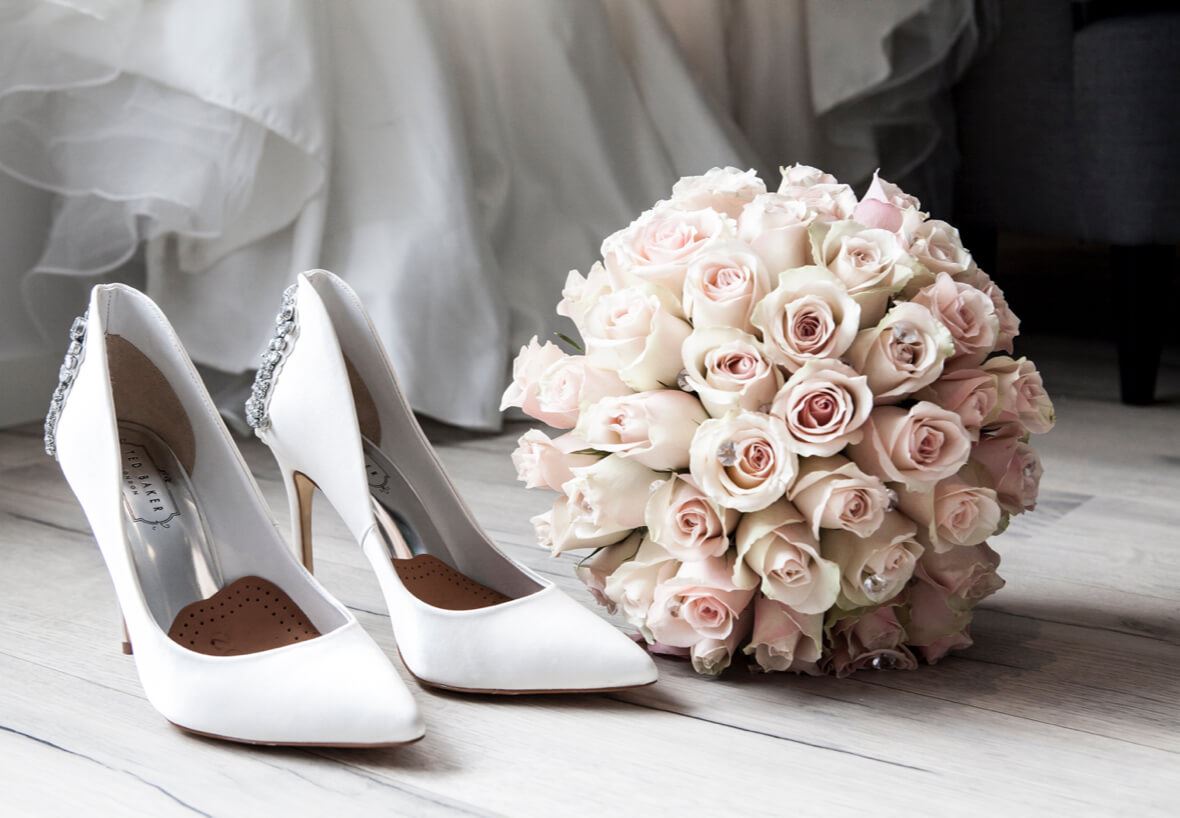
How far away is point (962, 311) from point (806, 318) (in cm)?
11

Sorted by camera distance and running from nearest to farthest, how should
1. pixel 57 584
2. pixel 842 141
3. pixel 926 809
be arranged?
pixel 926 809, pixel 57 584, pixel 842 141

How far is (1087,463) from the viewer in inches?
55.2

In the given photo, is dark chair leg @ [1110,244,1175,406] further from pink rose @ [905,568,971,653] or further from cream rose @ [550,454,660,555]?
cream rose @ [550,454,660,555]

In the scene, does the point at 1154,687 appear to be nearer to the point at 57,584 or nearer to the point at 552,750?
the point at 552,750

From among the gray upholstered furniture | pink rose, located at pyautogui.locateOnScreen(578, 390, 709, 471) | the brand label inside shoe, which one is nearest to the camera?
pink rose, located at pyautogui.locateOnScreen(578, 390, 709, 471)

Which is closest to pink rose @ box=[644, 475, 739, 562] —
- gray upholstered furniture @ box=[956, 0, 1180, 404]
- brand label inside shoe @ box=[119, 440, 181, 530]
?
brand label inside shoe @ box=[119, 440, 181, 530]

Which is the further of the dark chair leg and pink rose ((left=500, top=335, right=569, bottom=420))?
the dark chair leg

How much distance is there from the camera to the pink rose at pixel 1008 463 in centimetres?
82

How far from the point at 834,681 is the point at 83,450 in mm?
490

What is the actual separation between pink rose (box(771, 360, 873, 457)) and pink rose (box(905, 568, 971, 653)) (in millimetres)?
135

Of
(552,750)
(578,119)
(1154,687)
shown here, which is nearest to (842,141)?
(578,119)

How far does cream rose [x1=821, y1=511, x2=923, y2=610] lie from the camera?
2.47 ft

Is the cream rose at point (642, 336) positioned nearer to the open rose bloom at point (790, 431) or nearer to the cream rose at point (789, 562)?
the open rose bloom at point (790, 431)

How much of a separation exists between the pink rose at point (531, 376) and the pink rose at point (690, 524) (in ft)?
0.42
